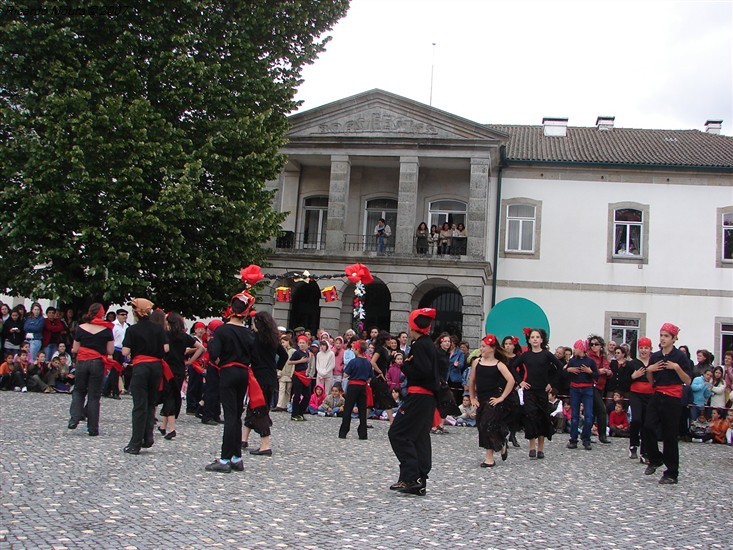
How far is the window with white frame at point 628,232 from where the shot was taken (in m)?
32.5

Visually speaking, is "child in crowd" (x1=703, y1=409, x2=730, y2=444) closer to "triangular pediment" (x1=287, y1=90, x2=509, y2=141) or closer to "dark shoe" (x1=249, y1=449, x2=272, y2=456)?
"dark shoe" (x1=249, y1=449, x2=272, y2=456)

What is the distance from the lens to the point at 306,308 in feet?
113

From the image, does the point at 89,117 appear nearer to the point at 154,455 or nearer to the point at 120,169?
the point at 120,169

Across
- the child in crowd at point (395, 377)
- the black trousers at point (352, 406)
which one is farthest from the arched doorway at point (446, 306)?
the black trousers at point (352, 406)

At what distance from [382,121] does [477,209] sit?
4925mm

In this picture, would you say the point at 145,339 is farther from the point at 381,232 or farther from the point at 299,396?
the point at 381,232

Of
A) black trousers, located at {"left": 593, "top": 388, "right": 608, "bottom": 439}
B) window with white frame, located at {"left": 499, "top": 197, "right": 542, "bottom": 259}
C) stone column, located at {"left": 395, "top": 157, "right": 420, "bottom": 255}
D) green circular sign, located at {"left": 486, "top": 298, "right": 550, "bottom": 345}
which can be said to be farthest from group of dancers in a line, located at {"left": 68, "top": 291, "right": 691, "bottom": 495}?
window with white frame, located at {"left": 499, "top": 197, "right": 542, "bottom": 259}

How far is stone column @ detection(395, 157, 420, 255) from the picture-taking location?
31.1 meters

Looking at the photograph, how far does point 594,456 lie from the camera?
47.4 feet

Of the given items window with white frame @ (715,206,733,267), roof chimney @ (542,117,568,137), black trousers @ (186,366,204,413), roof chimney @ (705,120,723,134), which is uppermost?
roof chimney @ (705,120,723,134)

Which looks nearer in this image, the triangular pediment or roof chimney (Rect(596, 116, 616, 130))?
the triangular pediment

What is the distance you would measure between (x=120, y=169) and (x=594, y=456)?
12.4 meters

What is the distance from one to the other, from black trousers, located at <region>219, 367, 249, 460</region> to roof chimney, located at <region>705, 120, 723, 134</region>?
35.8m

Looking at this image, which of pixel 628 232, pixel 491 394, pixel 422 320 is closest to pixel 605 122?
pixel 628 232
